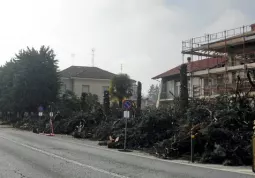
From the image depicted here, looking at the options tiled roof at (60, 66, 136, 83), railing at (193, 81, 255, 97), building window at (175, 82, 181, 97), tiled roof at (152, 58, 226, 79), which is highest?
tiled roof at (60, 66, 136, 83)

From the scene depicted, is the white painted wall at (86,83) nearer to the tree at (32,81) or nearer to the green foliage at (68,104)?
the tree at (32,81)

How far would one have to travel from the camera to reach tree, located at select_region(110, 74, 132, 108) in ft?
158

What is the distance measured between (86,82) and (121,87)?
19.6 meters

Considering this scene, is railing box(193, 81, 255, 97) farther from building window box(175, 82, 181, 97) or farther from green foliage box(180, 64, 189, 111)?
building window box(175, 82, 181, 97)

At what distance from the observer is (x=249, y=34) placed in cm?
2814

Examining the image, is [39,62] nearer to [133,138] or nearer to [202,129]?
[133,138]

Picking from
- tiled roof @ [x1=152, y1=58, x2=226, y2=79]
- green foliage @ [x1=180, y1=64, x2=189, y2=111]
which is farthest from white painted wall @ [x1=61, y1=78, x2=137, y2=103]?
green foliage @ [x1=180, y1=64, x2=189, y2=111]

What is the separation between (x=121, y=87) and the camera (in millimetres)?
48438

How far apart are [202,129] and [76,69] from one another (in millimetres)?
56633

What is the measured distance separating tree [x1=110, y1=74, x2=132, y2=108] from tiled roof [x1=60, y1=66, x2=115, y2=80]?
1882cm

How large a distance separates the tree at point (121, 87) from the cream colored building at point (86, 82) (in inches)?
648

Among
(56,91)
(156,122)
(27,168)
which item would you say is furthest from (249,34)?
(56,91)

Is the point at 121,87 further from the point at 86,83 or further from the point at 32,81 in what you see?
the point at 86,83

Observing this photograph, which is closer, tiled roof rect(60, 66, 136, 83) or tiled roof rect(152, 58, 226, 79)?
tiled roof rect(152, 58, 226, 79)
